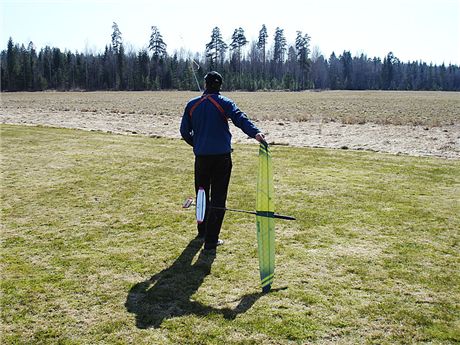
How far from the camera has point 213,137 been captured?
17.3 feet

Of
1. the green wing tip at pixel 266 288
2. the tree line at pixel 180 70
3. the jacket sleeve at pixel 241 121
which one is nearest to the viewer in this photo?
the green wing tip at pixel 266 288

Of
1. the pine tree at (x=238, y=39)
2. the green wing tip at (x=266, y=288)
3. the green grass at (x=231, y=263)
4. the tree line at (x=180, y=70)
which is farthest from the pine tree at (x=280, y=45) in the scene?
the green wing tip at (x=266, y=288)

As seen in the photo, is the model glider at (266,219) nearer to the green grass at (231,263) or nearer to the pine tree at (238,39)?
the green grass at (231,263)

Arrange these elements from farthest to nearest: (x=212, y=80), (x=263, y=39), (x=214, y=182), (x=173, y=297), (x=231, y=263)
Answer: (x=263, y=39), (x=214, y=182), (x=212, y=80), (x=231, y=263), (x=173, y=297)

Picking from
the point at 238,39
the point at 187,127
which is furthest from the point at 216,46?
the point at 187,127

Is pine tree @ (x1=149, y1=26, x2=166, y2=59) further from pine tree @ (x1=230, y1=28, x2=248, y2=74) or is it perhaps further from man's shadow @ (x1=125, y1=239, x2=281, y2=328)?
man's shadow @ (x1=125, y1=239, x2=281, y2=328)

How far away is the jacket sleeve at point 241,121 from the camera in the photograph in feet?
16.0

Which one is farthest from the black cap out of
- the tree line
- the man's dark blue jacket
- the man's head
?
the tree line

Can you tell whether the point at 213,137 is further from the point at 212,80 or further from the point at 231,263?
the point at 231,263

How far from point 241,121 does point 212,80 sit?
698mm

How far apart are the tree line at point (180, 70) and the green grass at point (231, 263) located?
86.4m

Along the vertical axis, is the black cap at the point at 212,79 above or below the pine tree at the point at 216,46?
below

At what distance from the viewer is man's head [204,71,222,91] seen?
205 inches

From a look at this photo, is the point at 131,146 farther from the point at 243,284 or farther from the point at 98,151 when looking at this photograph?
the point at 243,284
